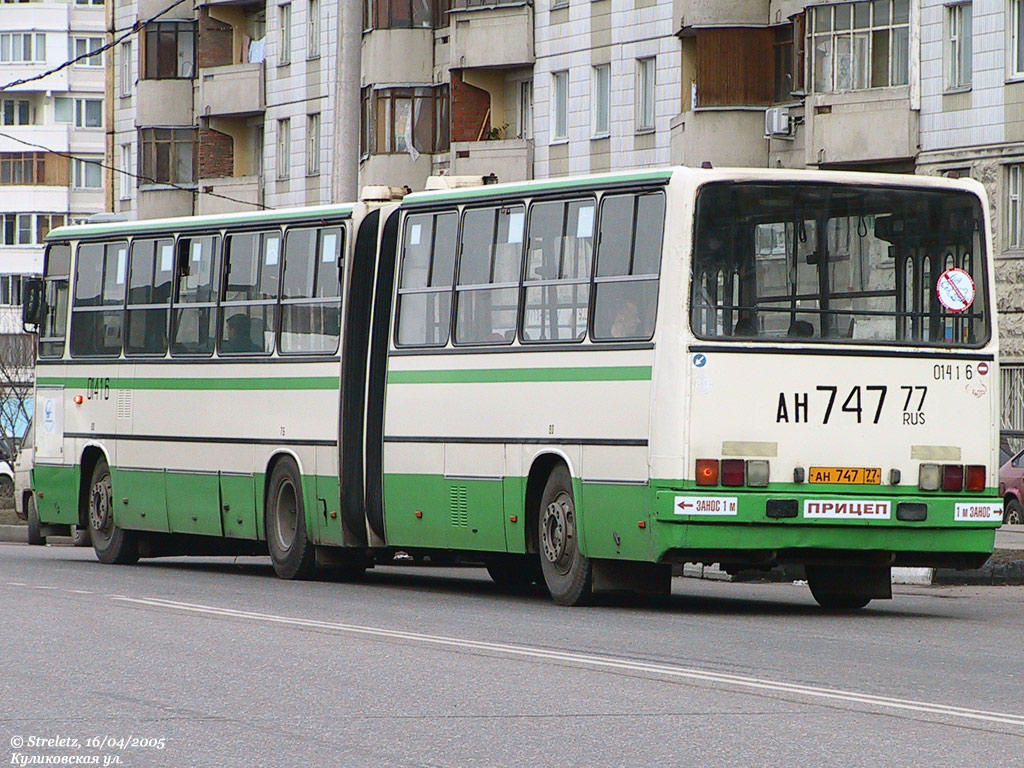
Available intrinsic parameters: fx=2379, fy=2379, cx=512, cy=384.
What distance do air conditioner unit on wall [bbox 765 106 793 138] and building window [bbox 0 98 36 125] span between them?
61.3 metres

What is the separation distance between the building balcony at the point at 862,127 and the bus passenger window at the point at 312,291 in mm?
20146

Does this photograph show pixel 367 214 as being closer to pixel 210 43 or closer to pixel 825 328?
pixel 825 328

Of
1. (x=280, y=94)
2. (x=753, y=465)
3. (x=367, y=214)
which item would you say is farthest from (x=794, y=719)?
(x=280, y=94)

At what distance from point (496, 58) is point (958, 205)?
3301 centimetres

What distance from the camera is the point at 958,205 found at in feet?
55.9

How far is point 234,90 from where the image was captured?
59.4 meters

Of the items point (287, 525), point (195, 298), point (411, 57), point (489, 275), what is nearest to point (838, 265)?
point (489, 275)

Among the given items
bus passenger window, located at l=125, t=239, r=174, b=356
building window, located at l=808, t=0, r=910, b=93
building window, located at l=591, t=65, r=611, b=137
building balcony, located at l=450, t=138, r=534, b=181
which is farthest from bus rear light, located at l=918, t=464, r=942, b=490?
Result: building balcony, located at l=450, t=138, r=534, b=181

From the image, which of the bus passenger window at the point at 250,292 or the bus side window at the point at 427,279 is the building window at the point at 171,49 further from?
the bus side window at the point at 427,279

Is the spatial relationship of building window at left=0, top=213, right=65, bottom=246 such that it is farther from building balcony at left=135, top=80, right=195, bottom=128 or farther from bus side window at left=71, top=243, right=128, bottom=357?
bus side window at left=71, top=243, right=128, bottom=357

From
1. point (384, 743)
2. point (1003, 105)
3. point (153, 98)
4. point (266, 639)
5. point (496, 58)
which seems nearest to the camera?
point (384, 743)

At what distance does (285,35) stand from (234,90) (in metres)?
2.15

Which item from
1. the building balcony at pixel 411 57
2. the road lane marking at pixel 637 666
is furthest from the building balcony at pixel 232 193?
the road lane marking at pixel 637 666

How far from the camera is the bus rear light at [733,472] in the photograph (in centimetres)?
1602
